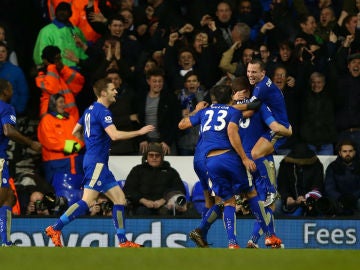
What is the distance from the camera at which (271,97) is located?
16.2 m

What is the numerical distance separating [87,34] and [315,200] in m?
5.41

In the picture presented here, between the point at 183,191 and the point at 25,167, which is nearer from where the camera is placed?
the point at 183,191

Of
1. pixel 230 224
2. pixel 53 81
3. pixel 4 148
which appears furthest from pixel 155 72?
pixel 230 224

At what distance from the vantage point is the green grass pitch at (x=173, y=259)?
41.1 feet

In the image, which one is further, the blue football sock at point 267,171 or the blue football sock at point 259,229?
the blue football sock at point 267,171

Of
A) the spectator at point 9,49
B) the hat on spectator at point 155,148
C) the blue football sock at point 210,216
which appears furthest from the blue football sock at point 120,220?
the spectator at point 9,49

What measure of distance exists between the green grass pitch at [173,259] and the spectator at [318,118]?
A: 628 centimetres

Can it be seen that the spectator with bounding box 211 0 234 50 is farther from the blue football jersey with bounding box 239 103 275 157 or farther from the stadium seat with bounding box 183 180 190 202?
the blue football jersey with bounding box 239 103 275 157

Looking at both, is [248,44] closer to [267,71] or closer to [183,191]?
[267,71]

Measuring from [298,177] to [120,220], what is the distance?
3.58 metres

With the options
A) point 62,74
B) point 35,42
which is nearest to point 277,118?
point 62,74

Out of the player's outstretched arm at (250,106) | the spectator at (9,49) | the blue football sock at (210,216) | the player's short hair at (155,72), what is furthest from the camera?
the spectator at (9,49)

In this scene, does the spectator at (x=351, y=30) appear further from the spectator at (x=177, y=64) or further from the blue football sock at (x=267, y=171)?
the blue football sock at (x=267, y=171)

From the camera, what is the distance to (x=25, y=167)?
20672mm
